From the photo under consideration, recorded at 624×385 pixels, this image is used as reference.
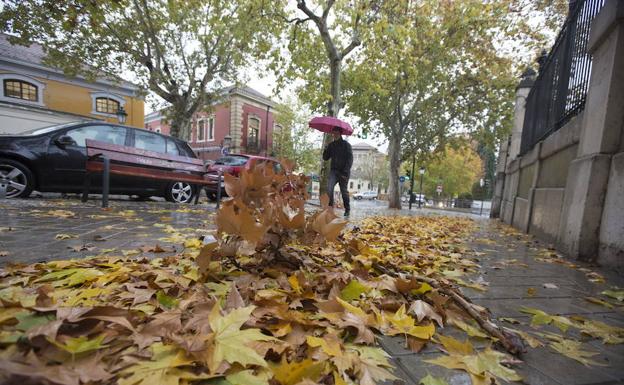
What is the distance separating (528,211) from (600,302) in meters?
4.45

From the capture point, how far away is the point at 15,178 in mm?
5801

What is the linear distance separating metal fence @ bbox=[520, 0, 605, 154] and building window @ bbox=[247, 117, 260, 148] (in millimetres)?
27505

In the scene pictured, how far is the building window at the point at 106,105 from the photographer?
23.0 meters

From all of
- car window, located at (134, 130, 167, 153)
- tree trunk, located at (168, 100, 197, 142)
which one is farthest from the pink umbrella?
tree trunk, located at (168, 100, 197, 142)

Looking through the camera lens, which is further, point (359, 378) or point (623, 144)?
point (623, 144)

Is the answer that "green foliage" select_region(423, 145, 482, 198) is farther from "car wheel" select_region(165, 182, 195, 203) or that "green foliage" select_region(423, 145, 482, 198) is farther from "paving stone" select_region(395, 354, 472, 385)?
"paving stone" select_region(395, 354, 472, 385)

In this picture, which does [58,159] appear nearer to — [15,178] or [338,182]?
[15,178]

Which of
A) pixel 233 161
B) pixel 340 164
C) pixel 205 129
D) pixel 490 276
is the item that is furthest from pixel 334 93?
pixel 205 129

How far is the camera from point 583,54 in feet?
13.5

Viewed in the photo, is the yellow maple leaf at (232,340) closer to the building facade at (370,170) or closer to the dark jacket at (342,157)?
the dark jacket at (342,157)

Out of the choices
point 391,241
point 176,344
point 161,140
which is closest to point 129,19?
point 161,140

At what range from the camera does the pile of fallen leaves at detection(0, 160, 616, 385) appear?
0.90 m

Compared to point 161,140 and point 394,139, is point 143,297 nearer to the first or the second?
point 161,140

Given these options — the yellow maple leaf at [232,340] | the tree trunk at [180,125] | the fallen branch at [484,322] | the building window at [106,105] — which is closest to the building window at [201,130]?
the building window at [106,105]
